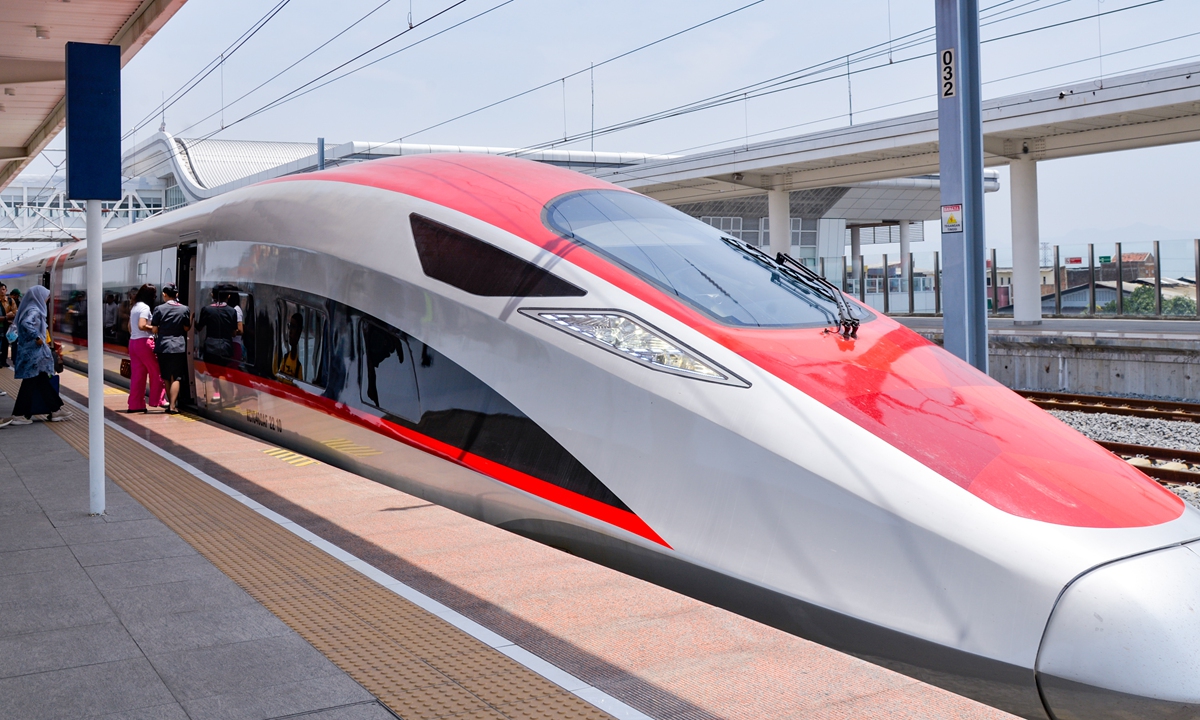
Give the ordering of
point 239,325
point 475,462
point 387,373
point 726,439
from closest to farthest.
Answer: point 726,439 → point 475,462 → point 387,373 → point 239,325

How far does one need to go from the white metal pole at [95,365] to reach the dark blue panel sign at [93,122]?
15 centimetres

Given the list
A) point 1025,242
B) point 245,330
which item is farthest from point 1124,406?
point 1025,242

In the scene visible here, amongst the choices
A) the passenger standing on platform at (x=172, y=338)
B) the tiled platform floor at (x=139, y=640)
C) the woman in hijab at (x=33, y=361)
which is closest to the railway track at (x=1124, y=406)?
the passenger standing on platform at (x=172, y=338)

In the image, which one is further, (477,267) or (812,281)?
(812,281)

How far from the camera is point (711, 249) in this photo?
205 inches

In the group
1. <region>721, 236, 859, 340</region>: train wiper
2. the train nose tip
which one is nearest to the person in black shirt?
<region>721, 236, 859, 340</region>: train wiper

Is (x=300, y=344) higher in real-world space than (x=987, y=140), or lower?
lower

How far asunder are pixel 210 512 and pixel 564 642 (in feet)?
9.32

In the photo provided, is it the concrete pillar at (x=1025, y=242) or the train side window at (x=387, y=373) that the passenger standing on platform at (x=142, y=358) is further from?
the concrete pillar at (x=1025, y=242)

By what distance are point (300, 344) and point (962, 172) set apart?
5.22 m

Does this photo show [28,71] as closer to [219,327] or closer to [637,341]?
[219,327]

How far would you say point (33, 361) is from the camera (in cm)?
918

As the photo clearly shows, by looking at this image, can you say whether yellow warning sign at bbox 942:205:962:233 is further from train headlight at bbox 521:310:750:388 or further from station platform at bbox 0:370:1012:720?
station platform at bbox 0:370:1012:720

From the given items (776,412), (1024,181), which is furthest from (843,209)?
(776,412)
